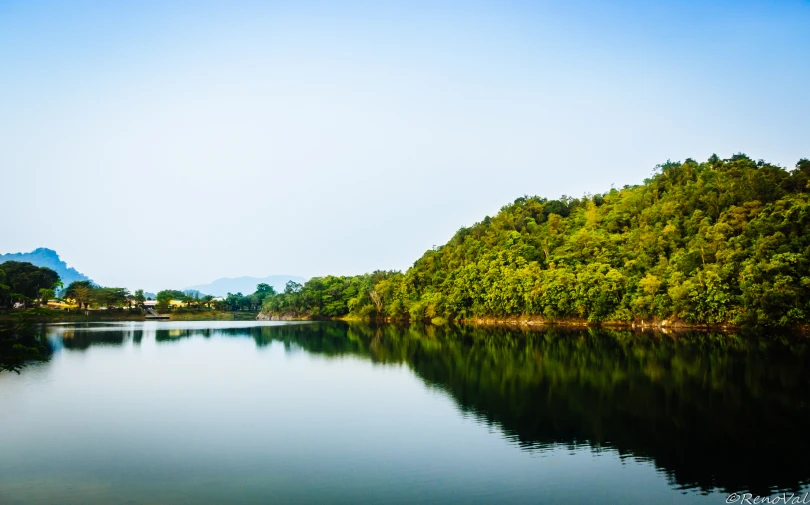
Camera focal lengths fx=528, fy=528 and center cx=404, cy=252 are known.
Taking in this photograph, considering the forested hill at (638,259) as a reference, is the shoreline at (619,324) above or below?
below

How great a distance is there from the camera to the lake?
9.94m

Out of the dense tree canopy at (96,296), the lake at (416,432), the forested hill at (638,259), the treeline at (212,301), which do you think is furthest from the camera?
the treeline at (212,301)

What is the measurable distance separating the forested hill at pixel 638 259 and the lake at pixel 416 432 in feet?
53.5

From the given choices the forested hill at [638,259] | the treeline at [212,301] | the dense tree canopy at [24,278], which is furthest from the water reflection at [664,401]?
the treeline at [212,301]

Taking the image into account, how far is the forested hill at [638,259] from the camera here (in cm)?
4016

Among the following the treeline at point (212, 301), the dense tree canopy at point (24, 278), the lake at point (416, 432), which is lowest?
the lake at point (416, 432)

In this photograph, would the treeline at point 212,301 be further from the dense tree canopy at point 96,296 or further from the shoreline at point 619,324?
the shoreline at point 619,324

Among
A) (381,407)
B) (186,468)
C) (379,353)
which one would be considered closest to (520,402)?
(381,407)

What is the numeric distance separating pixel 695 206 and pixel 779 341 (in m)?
32.4

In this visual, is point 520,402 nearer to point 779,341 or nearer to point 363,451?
point 363,451

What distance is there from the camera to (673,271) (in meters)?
50.3

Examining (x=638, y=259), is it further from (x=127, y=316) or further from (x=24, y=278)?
(x=127, y=316)

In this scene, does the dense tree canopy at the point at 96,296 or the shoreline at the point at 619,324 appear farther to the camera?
the dense tree canopy at the point at 96,296

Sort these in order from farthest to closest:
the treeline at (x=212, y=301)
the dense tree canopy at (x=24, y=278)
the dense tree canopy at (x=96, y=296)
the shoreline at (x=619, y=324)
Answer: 1. the treeline at (x=212, y=301)
2. the dense tree canopy at (x=96, y=296)
3. the dense tree canopy at (x=24, y=278)
4. the shoreline at (x=619, y=324)
